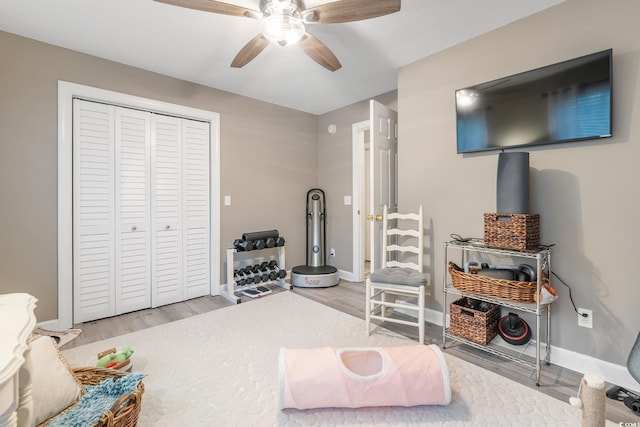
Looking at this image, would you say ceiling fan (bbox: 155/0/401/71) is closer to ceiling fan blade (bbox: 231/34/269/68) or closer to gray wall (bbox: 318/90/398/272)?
ceiling fan blade (bbox: 231/34/269/68)

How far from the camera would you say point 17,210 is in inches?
91.6

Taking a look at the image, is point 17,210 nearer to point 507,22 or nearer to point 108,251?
point 108,251

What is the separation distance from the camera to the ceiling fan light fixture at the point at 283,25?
5.71 ft

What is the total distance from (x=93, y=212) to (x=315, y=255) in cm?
251

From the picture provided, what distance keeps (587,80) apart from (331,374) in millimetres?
2326

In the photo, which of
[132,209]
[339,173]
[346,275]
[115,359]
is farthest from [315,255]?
[115,359]

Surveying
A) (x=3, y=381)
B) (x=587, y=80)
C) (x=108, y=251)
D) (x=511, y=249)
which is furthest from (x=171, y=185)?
(x=587, y=80)

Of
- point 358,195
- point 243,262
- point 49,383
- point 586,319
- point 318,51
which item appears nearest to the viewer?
point 49,383

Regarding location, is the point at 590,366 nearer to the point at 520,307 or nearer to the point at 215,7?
the point at 520,307

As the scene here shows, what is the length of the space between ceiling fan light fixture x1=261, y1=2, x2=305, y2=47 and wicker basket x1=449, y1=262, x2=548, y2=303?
1980mm

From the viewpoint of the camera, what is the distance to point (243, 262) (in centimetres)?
368

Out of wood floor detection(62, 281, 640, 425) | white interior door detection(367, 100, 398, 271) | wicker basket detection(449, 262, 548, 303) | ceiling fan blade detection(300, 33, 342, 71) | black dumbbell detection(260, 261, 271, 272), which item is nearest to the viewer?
wood floor detection(62, 281, 640, 425)

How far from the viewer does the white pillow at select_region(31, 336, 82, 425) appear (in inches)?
42.4

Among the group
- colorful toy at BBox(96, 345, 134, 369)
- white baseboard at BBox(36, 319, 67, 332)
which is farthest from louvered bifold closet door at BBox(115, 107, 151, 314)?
colorful toy at BBox(96, 345, 134, 369)
